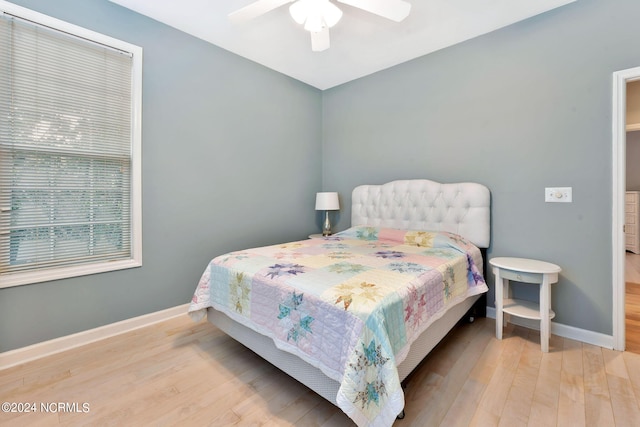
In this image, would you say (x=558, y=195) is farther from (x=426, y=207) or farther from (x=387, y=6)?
(x=387, y=6)

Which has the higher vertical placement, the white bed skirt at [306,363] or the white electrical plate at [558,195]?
the white electrical plate at [558,195]

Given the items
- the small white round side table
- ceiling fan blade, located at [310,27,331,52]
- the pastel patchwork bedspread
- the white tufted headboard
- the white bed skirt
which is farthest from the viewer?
the white tufted headboard

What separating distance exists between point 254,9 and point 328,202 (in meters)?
2.13

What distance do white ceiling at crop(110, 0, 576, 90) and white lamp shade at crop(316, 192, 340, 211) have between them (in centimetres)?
152

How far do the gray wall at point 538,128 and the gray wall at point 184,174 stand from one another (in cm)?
155

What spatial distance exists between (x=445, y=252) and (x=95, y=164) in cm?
280

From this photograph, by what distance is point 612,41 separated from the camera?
1.99 meters

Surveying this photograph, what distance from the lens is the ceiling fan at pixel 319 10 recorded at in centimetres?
177

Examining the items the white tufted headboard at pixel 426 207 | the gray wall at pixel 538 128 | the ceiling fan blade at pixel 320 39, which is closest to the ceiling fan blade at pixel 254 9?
the ceiling fan blade at pixel 320 39

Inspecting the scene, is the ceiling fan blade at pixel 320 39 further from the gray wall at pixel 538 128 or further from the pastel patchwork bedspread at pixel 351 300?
the pastel patchwork bedspread at pixel 351 300

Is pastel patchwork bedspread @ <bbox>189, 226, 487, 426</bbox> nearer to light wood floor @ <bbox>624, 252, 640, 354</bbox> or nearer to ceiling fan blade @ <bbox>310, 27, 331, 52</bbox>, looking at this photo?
light wood floor @ <bbox>624, 252, 640, 354</bbox>

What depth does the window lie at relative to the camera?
1808 millimetres

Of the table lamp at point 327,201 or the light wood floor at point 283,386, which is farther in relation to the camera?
the table lamp at point 327,201

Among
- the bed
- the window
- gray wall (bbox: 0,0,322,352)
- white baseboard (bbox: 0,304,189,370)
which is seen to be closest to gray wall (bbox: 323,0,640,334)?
the bed
